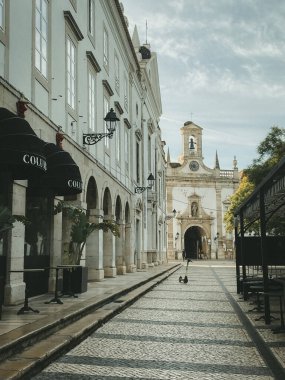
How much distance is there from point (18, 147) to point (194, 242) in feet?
187

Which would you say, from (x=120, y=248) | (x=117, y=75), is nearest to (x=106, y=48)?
(x=117, y=75)

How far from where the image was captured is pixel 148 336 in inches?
285

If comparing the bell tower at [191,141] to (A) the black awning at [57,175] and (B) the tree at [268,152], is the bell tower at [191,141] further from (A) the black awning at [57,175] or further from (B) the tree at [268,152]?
(A) the black awning at [57,175]

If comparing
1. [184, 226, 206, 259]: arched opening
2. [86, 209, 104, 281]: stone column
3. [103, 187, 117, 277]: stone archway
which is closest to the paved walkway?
[86, 209, 104, 281]: stone column

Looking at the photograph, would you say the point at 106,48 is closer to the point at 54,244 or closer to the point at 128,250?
the point at 128,250

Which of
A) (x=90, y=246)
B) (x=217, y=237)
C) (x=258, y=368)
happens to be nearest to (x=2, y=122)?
(x=258, y=368)

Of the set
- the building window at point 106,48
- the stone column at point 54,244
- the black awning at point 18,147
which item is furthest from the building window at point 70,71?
the black awning at point 18,147

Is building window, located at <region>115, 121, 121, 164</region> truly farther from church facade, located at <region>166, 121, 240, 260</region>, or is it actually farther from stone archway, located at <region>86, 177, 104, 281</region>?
church facade, located at <region>166, 121, 240, 260</region>

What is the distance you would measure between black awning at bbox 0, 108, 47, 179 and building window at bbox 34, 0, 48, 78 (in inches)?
Answer: 132

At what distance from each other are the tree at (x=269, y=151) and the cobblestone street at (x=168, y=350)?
14465mm

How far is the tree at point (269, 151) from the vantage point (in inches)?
918

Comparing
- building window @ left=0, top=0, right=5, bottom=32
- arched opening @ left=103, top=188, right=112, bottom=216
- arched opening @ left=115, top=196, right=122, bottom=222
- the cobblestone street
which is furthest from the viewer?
arched opening @ left=115, top=196, right=122, bottom=222

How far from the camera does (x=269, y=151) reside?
23.8 meters

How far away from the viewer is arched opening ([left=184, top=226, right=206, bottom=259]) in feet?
202
